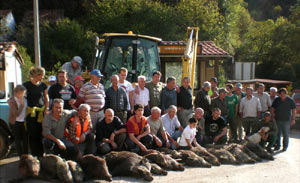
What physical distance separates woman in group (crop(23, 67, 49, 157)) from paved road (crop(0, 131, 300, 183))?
0.76 m

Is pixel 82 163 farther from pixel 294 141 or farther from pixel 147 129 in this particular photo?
pixel 294 141

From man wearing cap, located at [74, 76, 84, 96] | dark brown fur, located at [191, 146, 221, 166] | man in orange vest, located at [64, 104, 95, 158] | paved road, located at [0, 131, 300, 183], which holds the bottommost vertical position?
paved road, located at [0, 131, 300, 183]

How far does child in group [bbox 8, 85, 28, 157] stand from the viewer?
631 centimetres

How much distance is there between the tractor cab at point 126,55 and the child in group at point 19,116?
3.23 m

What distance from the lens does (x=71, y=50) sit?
79.5ft

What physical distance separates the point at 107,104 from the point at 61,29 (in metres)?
18.6

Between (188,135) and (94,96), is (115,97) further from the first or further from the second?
(188,135)

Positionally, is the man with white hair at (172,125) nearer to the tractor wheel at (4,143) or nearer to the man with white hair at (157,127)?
the man with white hair at (157,127)

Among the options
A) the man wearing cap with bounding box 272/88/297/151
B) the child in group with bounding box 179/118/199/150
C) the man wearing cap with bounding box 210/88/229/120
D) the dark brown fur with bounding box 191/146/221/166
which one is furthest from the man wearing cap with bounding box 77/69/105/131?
the man wearing cap with bounding box 272/88/297/151

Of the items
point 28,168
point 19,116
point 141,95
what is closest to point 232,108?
point 141,95

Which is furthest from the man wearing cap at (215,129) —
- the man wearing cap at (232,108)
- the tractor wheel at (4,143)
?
the tractor wheel at (4,143)

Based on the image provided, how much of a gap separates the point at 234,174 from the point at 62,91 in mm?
4148

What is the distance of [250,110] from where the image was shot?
9.53 meters

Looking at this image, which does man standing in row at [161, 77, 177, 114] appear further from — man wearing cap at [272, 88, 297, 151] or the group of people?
man wearing cap at [272, 88, 297, 151]
